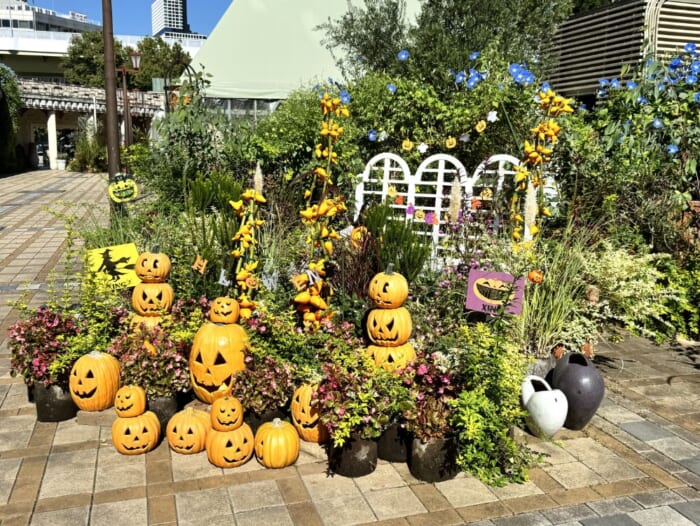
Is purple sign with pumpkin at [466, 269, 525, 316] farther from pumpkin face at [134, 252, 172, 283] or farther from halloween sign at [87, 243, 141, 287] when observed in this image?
halloween sign at [87, 243, 141, 287]

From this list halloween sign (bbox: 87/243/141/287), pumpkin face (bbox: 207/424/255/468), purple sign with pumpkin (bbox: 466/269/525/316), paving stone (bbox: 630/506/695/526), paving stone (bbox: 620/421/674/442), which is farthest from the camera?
halloween sign (bbox: 87/243/141/287)

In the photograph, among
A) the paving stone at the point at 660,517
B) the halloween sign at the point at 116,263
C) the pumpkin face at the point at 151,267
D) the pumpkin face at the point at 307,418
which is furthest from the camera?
the halloween sign at the point at 116,263

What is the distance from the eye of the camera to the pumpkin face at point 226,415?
11.2 feet

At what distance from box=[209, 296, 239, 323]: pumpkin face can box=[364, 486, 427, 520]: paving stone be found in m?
1.44

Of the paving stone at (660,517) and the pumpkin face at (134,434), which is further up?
the pumpkin face at (134,434)

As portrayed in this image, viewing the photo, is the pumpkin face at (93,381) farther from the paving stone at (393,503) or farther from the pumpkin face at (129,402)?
the paving stone at (393,503)

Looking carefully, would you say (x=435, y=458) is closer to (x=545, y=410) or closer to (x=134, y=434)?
(x=545, y=410)

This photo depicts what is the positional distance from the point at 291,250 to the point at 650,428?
10.3 ft

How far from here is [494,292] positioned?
13.6 feet

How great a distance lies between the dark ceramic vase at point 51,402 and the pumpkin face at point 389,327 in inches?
76.9

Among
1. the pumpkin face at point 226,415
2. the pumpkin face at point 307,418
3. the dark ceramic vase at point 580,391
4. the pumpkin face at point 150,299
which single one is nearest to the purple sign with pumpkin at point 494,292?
the dark ceramic vase at point 580,391

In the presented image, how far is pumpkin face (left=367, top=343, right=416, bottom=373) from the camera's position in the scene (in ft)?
12.8

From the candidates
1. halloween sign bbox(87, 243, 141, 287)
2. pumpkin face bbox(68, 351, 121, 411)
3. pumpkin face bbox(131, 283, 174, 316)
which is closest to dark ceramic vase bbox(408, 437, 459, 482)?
pumpkin face bbox(68, 351, 121, 411)

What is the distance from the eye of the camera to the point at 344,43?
40.5 feet
